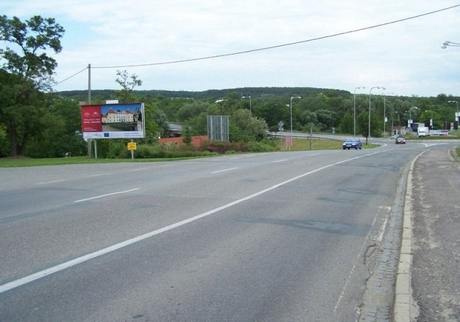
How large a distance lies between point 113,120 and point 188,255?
37996 millimetres

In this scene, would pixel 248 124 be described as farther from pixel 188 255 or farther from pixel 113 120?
pixel 188 255

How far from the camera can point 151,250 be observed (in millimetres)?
8180

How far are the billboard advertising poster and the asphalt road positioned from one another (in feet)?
95.6

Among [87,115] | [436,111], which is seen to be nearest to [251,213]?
[87,115]

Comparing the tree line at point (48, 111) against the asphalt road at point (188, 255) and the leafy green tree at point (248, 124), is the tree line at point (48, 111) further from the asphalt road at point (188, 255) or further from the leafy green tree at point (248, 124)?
the asphalt road at point (188, 255)

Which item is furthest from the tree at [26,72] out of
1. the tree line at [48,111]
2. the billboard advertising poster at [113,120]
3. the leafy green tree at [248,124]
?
the leafy green tree at [248,124]

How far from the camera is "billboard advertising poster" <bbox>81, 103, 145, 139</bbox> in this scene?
44438mm

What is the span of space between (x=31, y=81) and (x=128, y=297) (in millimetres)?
57057

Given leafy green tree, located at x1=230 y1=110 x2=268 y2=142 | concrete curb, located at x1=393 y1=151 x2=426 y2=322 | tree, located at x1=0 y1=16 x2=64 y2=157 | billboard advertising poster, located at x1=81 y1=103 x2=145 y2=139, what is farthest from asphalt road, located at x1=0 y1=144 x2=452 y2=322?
leafy green tree, located at x1=230 y1=110 x2=268 y2=142

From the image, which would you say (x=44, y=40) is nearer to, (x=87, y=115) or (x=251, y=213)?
(x=87, y=115)

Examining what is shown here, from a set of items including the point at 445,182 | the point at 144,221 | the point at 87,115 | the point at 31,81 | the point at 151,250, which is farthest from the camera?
the point at 31,81

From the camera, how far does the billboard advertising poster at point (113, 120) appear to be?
44.4 m

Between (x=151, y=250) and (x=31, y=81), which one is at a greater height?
(x=31, y=81)

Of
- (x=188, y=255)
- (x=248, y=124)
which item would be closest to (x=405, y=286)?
(x=188, y=255)
